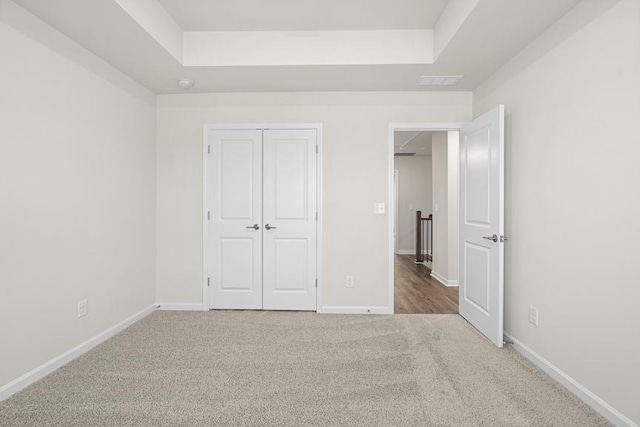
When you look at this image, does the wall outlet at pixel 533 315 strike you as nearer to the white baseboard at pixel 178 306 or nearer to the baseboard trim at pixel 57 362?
the white baseboard at pixel 178 306

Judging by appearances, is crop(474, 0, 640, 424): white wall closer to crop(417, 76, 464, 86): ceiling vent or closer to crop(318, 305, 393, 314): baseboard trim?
crop(417, 76, 464, 86): ceiling vent

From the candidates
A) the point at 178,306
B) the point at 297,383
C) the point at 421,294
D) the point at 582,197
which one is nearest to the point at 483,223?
the point at 582,197

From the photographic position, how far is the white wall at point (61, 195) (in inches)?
80.2

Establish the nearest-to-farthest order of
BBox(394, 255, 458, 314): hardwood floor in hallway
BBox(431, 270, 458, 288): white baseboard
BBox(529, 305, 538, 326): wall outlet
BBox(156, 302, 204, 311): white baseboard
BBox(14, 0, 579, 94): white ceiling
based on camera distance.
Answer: BBox(14, 0, 579, 94): white ceiling, BBox(529, 305, 538, 326): wall outlet, BBox(156, 302, 204, 311): white baseboard, BBox(394, 255, 458, 314): hardwood floor in hallway, BBox(431, 270, 458, 288): white baseboard

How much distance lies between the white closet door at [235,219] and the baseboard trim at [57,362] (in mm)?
932

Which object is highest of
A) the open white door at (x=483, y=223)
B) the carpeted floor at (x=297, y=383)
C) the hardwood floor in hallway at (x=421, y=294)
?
the open white door at (x=483, y=223)

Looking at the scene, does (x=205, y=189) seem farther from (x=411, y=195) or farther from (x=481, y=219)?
(x=411, y=195)

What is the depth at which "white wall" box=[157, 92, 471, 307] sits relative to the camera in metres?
3.59

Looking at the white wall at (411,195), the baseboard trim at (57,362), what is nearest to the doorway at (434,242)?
the white wall at (411,195)

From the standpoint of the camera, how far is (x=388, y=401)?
77.9 inches

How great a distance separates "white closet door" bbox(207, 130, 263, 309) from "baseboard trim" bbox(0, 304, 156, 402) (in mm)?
932

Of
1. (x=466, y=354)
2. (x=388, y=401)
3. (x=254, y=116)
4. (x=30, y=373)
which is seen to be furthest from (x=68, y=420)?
(x=254, y=116)

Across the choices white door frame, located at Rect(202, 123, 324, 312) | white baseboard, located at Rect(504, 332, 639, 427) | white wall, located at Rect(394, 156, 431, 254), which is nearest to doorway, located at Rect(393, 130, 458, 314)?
white wall, located at Rect(394, 156, 431, 254)

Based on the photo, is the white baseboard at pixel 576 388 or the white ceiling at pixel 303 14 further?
the white ceiling at pixel 303 14
